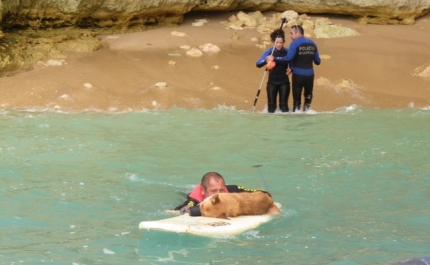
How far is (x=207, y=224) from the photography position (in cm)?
620

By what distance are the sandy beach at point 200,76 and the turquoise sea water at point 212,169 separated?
0.61 m

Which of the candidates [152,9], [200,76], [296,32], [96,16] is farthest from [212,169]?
[152,9]

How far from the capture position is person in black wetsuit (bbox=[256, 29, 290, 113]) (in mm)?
11781

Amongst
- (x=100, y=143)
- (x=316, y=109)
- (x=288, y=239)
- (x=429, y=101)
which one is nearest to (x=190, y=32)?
(x=316, y=109)

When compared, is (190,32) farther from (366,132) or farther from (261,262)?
(261,262)

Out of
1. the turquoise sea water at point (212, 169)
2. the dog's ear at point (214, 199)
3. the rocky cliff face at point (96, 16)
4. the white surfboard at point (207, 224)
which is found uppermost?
the rocky cliff face at point (96, 16)

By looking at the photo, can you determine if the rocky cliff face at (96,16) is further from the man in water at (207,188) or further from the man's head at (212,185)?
the man's head at (212,185)

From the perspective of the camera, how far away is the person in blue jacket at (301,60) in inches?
464

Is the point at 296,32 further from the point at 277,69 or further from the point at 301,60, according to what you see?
the point at 277,69

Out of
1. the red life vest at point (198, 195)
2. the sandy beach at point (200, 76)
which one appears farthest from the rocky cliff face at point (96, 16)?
the red life vest at point (198, 195)

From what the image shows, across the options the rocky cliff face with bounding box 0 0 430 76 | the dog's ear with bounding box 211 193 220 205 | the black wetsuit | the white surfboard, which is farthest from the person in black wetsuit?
the dog's ear with bounding box 211 193 220 205

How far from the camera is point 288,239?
6426 mm

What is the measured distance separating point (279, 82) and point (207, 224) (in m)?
6.18

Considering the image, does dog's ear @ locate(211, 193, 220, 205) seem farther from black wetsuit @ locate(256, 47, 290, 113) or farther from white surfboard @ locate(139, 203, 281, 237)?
black wetsuit @ locate(256, 47, 290, 113)
